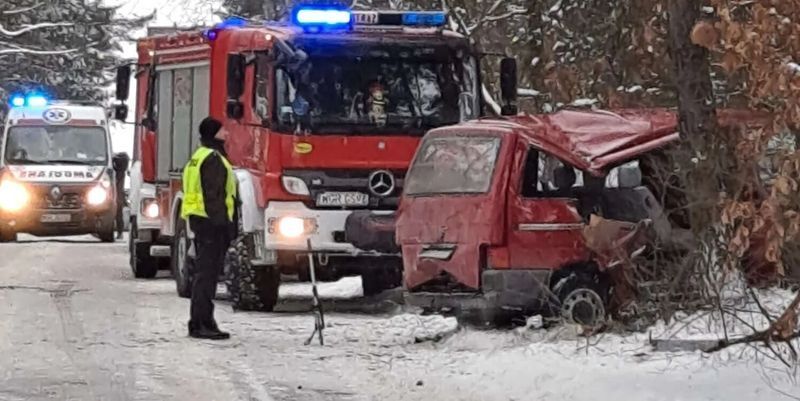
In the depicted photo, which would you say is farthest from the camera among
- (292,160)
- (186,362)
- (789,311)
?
(292,160)

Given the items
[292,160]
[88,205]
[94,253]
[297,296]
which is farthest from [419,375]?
[88,205]

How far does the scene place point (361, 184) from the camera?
14867 millimetres

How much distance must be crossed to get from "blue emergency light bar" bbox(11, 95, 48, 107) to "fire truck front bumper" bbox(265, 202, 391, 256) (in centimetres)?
1647

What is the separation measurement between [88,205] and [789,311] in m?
21.5

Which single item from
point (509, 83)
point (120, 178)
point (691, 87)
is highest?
point (691, 87)

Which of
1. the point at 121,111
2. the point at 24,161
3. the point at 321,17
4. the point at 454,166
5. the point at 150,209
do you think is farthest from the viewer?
the point at 24,161

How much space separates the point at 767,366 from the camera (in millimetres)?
9703

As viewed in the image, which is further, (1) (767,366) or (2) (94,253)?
(2) (94,253)

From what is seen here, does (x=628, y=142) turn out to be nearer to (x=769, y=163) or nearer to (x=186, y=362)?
(x=769, y=163)

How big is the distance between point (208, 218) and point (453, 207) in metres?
2.08

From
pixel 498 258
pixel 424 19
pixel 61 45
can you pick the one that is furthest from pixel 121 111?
pixel 61 45

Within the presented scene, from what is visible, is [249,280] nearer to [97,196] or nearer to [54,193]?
[54,193]

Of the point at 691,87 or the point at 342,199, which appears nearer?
the point at 691,87

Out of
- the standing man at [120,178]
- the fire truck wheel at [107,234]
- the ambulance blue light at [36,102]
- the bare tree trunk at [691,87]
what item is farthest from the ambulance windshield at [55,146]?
the bare tree trunk at [691,87]
